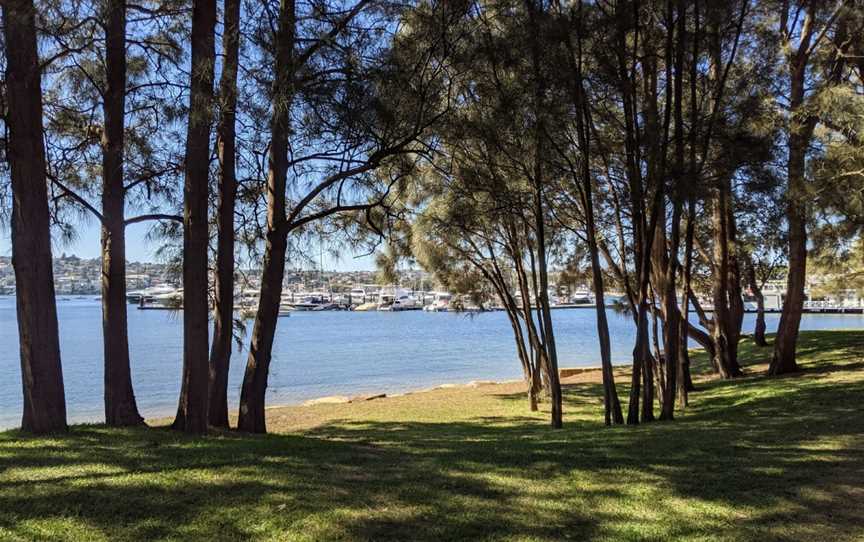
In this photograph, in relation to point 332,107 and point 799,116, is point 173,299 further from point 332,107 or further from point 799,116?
point 799,116

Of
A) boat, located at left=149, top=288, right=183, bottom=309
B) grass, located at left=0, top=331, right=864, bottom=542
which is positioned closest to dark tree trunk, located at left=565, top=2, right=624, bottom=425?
grass, located at left=0, top=331, right=864, bottom=542

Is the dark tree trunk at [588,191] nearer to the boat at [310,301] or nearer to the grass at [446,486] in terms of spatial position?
the grass at [446,486]

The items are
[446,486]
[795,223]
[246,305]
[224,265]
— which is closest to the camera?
[446,486]

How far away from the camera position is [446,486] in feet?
14.1

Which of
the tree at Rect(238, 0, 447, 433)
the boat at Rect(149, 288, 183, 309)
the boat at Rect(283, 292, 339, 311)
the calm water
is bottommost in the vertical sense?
the calm water

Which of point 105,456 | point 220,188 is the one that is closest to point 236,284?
point 220,188

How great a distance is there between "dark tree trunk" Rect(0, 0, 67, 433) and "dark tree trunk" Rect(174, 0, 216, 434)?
1.08 m

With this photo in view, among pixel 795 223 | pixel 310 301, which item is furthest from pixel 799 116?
pixel 310 301

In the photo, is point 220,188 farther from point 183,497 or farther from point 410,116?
point 183,497

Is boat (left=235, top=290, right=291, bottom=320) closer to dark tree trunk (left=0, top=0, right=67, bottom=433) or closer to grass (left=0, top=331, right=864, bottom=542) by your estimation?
grass (left=0, top=331, right=864, bottom=542)

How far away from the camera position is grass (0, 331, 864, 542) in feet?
11.5

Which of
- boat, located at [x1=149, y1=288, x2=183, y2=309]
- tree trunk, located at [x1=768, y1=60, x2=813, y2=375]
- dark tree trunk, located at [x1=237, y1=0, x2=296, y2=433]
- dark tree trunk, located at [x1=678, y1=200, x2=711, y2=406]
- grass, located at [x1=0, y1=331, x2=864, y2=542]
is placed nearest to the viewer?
grass, located at [x1=0, y1=331, x2=864, y2=542]

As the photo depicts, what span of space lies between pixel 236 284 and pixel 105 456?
5.08 m

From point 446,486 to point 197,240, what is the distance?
10.7 ft
